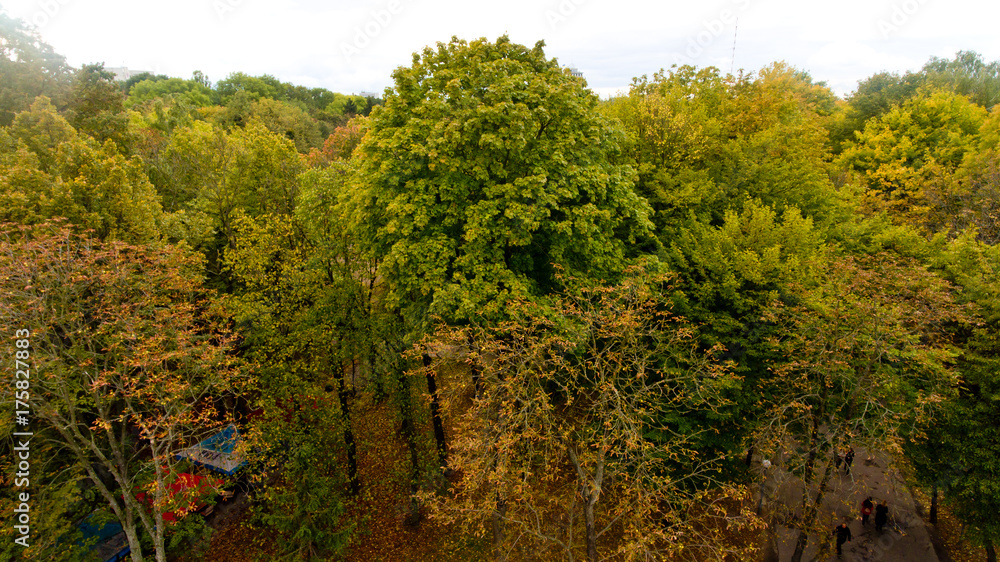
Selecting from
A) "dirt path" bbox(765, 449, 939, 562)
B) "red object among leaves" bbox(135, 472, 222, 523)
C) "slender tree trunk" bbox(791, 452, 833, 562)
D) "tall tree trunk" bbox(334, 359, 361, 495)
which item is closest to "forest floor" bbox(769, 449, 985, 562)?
"dirt path" bbox(765, 449, 939, 562)

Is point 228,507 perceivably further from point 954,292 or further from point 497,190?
point 954,292

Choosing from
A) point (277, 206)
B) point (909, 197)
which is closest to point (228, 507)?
point (277, 206)

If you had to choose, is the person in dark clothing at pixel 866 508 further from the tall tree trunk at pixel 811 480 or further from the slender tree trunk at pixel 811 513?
the tall tree trunk at pixel 811 480

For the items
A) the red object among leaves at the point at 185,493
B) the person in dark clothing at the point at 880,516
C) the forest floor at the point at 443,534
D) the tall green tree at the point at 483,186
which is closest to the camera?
the red object among leaves at the point at 185,493

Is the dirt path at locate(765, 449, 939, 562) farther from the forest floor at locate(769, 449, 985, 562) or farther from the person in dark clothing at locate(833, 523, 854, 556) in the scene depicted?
the person in dark clothing at locate(833, 523, 854, 556)

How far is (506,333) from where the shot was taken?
39.7 ft

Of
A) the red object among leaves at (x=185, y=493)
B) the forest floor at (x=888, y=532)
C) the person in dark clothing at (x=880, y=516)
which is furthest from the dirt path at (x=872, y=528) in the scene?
the red object among leaves at (x=185, y=493)

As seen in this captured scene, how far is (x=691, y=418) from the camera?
12750 mm

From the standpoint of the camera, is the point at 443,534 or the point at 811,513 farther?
the point at 443,534

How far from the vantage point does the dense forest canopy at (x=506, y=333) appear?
9727mm

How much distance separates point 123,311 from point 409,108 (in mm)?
9412

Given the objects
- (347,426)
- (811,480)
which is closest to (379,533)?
(347,426)

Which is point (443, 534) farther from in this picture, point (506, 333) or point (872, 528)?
point (872, 528)

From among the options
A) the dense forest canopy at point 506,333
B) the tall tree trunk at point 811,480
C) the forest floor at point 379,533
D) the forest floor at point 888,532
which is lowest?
the forest floor at point 888,532
